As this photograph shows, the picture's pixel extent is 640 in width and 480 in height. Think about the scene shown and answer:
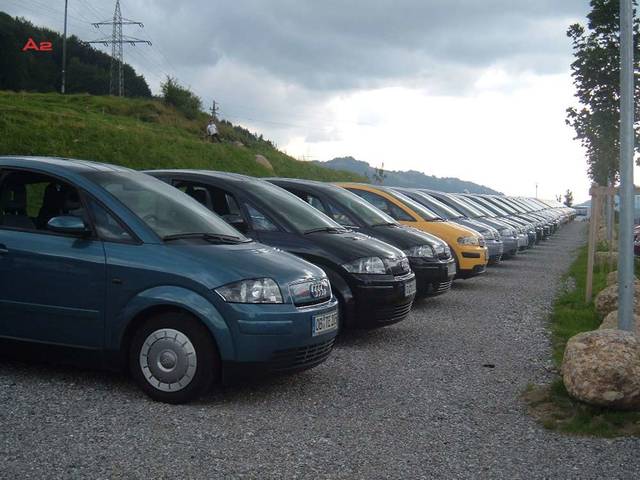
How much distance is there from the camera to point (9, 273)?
5.98 metres

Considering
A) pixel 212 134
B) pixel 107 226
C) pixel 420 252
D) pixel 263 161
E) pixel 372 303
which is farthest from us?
pixel 212 134

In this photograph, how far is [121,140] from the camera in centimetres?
3481

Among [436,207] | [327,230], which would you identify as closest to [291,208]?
[327,230]

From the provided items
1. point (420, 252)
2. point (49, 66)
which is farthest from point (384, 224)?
point (49, 66)

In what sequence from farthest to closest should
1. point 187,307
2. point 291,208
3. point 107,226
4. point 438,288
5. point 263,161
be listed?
point 263,161 → point 438,288 → point 291,208 → point 107,226 → point 187,307

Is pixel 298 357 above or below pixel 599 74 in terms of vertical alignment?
below

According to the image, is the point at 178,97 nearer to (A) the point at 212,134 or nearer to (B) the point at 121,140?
(A) the point at 212,134

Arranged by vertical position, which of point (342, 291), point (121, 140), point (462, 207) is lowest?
point (342, 291)

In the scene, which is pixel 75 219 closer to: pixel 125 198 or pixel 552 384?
pixel 125 198

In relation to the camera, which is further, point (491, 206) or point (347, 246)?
point (491, 206)

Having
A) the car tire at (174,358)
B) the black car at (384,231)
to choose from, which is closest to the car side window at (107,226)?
the car tire at (174,358)

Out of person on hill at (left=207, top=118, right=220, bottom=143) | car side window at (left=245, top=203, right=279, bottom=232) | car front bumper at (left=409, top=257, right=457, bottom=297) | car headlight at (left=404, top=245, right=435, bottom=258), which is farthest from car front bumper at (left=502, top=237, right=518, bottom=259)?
person on hill at (left=207, top=118, right=220, bottom=143)

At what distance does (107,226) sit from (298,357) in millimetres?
1668

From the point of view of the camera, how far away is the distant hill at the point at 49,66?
64562 millimetres
